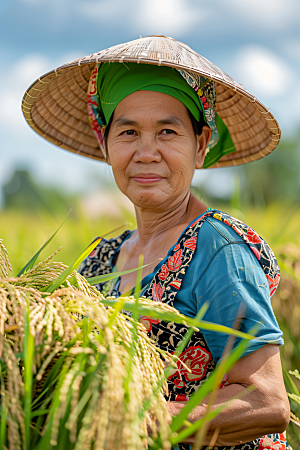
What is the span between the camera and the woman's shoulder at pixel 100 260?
7.31ft

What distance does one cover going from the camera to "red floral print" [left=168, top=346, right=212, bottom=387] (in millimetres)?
1382

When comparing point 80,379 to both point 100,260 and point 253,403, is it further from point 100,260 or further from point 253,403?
point 100,260

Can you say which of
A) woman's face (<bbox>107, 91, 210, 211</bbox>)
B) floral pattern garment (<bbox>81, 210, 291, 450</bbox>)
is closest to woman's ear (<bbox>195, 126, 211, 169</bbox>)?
woman's face (<bbox>107, 91, 210, 211</bbox>)

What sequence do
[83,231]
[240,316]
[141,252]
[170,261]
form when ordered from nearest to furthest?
[240,316] < [170,261] < [141,252] < [83,231]

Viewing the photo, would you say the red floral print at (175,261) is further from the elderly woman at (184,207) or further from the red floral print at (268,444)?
the red floral print at (268,444)

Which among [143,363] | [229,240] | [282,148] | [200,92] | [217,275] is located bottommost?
[143,363]

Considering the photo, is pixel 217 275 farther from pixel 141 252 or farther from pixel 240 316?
pixel 141 252

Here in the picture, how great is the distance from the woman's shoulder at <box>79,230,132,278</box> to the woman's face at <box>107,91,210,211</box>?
54 cm

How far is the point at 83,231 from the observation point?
319 cm

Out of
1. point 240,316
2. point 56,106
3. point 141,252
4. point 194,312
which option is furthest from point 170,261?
point 56,106

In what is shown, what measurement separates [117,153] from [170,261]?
0.59m

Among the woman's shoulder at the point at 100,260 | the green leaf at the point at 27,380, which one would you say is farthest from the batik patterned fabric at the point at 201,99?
the green leaf at the point at 27,380

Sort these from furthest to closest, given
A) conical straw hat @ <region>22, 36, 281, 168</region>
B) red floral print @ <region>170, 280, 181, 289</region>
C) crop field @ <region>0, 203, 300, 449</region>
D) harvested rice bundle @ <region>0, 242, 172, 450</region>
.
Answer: crop field @ <region>0, 203, 300, 449</region>, conical straw hat @ <region>22, 36, 281, 168</region>, red floral print @ <region>170, 280, 181, 289</region>, harvested rice bundle @ <region>0, 242, 172, 450</region>

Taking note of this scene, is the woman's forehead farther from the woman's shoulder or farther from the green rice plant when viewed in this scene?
the green rice plant
